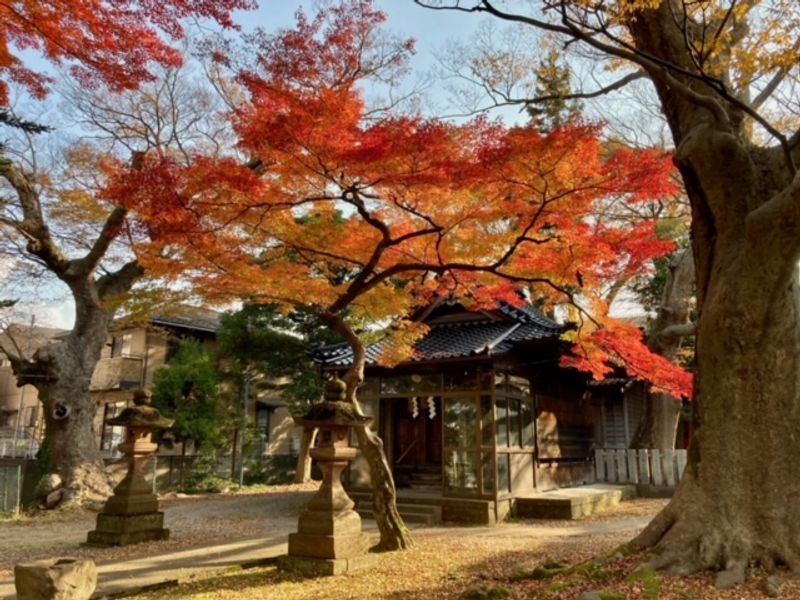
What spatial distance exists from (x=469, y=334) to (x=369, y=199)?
6469mm

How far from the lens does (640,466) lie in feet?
52.2

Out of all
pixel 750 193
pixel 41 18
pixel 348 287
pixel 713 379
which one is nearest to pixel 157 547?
pixel 348 287

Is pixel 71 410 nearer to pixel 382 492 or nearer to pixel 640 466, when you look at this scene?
pixel 382 492

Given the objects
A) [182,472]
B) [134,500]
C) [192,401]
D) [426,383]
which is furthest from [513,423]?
[182,472]

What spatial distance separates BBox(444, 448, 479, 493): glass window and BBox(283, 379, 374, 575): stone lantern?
16.1 feet

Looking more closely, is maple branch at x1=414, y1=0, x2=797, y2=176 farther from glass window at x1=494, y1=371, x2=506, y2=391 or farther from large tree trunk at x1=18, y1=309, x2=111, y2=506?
large tree trunk at x1=18, y1=309, x2=111, y2=506

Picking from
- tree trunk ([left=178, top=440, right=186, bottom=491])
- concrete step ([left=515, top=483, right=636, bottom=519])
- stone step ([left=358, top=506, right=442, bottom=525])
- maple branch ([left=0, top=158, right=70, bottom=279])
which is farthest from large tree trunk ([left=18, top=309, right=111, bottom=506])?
concrete step ([left=515, top=483, right=636, bottom=519])

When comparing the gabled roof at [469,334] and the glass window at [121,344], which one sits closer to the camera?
the gabled roof at [469,334]

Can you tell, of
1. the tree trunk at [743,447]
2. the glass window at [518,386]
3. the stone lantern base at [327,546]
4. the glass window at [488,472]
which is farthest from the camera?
the glass window at [518,386]

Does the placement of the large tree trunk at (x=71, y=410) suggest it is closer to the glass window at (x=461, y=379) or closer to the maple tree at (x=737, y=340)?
the glass window at (x=461, y=379)

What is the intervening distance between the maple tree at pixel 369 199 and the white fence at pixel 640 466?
779cm

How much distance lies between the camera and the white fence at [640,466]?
1546cm

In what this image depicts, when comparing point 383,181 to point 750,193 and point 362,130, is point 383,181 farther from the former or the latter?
point 750,193

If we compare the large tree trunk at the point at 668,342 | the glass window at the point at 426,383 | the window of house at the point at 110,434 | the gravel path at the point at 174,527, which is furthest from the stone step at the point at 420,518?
the window of house at the point at 110,434
